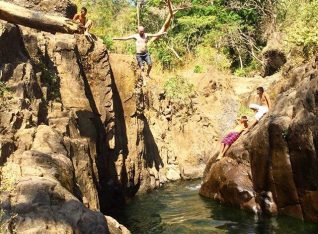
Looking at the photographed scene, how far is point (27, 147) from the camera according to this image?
274 inches

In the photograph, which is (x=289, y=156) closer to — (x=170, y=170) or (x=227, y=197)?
(x=227, y=197)

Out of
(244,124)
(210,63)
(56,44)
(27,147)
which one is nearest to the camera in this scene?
(27,147)

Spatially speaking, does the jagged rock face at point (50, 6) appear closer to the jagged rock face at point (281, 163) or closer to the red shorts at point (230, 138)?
the red shorts at point (230, 138)

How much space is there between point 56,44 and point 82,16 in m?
1.28

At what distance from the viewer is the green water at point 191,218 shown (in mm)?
9242

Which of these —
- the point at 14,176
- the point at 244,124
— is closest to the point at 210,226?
the point at 244,124

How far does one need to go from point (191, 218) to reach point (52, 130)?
16.2 ft

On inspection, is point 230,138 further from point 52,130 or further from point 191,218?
point 52,130

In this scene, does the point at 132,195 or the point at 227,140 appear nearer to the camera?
the point at 227,140

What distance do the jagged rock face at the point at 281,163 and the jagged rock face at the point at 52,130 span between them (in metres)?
→ 4.14

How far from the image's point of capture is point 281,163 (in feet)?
32.4

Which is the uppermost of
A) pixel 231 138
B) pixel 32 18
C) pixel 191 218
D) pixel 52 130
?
pixel 32 18

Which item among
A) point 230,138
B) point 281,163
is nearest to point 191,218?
point 281,163

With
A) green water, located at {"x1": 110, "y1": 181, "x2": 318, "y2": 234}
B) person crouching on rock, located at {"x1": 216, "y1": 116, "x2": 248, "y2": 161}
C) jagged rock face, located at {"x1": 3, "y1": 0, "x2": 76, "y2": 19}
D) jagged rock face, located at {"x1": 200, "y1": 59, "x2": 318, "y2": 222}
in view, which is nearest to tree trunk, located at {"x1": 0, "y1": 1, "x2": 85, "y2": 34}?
jagged rock face, located at {"x1": 3, "y1": 0, "x2": 76, "y2": 19}
